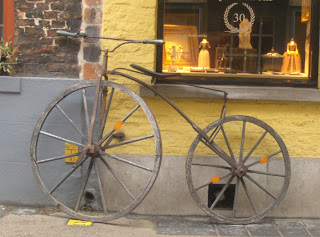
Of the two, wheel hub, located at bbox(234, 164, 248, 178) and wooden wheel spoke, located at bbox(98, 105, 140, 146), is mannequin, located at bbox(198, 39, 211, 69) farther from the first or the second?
wheel hub, located at bbox(234, 164, 248, 178)

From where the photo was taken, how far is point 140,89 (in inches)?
226

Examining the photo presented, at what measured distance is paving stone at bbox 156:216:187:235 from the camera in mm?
5415

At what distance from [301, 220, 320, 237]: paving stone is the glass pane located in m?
1.44

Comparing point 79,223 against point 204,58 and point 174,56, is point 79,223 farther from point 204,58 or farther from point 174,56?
point 204,58

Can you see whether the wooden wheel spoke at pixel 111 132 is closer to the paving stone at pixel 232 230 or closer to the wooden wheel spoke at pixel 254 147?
the wooden wheel spoke at pixel 254 147

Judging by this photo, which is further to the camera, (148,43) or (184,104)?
(184,104)

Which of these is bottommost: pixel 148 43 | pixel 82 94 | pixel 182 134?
pixel 182 134

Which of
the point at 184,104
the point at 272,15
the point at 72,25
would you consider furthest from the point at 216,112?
the point at 72,25

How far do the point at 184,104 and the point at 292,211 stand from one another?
151cm

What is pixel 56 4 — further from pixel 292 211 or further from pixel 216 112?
pixel 292 211

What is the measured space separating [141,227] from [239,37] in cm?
215

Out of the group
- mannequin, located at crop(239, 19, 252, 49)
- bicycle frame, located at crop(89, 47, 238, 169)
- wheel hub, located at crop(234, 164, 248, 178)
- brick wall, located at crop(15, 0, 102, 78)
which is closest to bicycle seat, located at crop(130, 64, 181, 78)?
bicycle frame, located at crop(89, 47, 238, 169)

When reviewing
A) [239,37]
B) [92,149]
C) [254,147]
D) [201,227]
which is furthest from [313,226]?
[92,149]

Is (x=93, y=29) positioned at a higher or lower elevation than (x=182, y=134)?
higher
